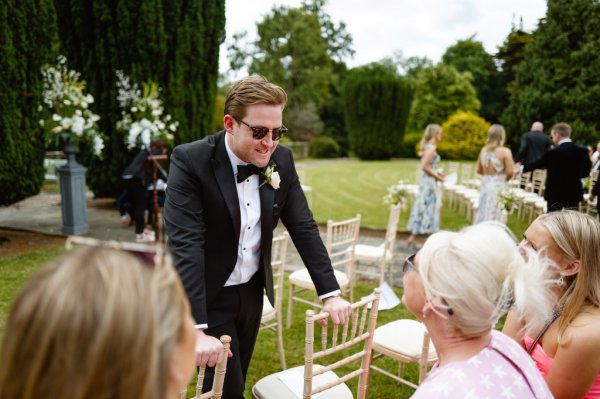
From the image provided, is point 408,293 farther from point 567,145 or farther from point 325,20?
Answer: point 325,20

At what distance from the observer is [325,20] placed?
145 ft

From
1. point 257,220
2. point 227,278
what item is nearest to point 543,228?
point 257,220

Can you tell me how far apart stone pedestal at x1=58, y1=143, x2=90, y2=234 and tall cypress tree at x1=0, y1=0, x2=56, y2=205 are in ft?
Answer: 1.42

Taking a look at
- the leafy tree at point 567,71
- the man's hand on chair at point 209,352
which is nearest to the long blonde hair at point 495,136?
the man's hand on chair at point 209,352

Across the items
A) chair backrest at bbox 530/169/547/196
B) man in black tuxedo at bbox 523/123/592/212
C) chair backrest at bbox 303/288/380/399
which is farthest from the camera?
chair backrest at bbox 530/169/547/196

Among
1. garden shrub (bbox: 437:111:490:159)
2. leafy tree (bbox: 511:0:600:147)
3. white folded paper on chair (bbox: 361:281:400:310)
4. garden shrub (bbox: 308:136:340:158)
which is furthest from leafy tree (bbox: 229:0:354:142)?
white folded paper on chair (bbox: 361:281:400:310)

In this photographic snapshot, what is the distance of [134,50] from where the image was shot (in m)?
10.2

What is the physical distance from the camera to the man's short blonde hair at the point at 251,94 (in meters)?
2.30

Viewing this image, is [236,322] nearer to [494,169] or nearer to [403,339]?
[403,339]

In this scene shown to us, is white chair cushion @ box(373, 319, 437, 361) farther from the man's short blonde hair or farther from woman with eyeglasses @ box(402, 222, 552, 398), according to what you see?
the man's short blonde hair

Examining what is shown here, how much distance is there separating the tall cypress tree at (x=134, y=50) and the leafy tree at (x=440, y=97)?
29152 mm

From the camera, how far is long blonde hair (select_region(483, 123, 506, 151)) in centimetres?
844

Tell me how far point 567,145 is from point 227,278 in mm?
7749

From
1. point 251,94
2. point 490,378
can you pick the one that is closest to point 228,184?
point 251,94
